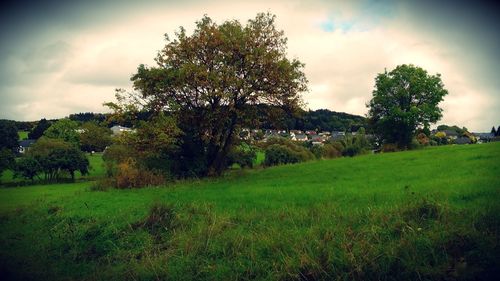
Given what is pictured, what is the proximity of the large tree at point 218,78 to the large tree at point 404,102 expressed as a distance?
34.6m

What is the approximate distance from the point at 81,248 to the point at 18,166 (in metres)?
55.7

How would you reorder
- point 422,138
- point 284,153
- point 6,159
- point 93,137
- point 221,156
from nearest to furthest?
1. point 221,156
2. point 6,159
3. point 284,153
4. point 422,138
5. point 93,137

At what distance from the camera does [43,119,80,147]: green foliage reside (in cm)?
10588

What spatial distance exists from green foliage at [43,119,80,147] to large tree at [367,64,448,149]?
84.6 metres

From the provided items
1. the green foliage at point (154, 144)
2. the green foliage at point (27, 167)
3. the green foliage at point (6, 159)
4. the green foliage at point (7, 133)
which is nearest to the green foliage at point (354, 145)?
the green foliage at point (154, 144)

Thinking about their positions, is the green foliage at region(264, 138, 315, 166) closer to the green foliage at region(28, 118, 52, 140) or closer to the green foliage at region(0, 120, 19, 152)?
the green foliage at region(0, 120, 19, 152)

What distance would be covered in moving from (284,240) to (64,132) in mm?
113099

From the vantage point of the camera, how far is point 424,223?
9602mm

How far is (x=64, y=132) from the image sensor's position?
108 m

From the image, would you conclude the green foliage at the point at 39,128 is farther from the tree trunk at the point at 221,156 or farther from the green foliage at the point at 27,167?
the tree trunk at the point at 221,156

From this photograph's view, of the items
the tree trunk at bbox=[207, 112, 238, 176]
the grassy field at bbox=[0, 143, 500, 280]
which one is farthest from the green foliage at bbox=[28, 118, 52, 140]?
the grassy field at bbox=[0, 143, 500, 280]

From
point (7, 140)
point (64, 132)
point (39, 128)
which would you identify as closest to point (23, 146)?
point (64, 132)

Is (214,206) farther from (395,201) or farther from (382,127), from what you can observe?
(382,127)

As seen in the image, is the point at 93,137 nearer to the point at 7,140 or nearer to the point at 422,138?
the point at 7,140
